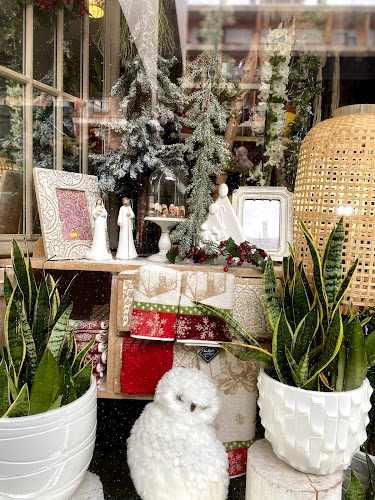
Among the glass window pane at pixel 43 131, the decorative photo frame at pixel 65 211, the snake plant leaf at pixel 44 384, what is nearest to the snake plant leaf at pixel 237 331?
the snake plant leaf at pixel 44 384

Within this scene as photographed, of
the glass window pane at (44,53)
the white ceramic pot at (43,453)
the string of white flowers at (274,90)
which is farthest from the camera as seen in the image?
the string of white flowers at (274,90)

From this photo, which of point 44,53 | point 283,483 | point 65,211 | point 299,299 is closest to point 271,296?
point 299,299

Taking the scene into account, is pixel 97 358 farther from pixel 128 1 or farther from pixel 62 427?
pixel 128 1

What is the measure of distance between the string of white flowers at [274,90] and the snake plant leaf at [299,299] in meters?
0.73

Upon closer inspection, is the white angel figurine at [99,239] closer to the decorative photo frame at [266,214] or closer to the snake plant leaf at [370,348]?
the decorative photo frame at [266,214]

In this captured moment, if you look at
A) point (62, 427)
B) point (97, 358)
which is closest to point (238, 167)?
point (97, 358)

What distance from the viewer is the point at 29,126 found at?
57.8 inches

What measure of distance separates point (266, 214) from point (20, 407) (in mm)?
1138

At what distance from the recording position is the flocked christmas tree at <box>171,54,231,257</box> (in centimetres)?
135

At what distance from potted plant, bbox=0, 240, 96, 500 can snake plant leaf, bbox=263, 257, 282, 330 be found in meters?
0.56

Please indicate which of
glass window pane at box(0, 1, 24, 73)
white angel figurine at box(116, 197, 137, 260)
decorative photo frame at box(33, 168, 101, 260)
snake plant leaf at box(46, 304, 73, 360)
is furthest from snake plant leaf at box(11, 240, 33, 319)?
glass window pane at box(0, 1, 24, 73)

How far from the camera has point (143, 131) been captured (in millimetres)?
1583

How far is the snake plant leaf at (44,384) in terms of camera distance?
0.85 metres

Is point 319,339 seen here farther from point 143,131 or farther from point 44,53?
point 44,53
